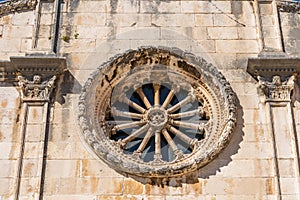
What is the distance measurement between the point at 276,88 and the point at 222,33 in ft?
5.40

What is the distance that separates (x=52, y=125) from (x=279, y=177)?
158 inches

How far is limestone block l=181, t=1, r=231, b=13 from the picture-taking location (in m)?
11.8

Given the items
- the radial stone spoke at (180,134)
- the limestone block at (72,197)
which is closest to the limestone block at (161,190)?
the limestone block at (72,197)

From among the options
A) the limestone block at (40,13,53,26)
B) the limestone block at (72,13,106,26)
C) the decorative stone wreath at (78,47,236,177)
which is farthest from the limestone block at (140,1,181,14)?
the limestone block at (40,13,53,26)

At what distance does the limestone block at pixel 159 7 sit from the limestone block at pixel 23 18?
222cm

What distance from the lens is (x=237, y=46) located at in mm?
11305

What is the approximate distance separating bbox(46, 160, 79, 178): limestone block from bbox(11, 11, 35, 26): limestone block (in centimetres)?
319

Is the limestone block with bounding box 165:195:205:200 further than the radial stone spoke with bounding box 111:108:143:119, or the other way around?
the radial stone spoke with bounding box 111:108:143:119

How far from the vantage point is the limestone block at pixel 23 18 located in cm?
1159

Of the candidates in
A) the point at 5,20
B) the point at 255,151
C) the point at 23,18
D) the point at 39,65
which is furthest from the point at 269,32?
the point at 5,20

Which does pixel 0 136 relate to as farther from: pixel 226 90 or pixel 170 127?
pixel 226 90

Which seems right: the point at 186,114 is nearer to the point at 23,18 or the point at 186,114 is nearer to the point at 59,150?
the point at 59,150

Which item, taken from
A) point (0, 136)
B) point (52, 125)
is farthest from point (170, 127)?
point (0, 136)

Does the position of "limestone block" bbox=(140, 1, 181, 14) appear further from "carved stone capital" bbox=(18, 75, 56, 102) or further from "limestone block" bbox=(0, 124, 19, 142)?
"limestone block" bbox=(0, 124, 19, 142)
